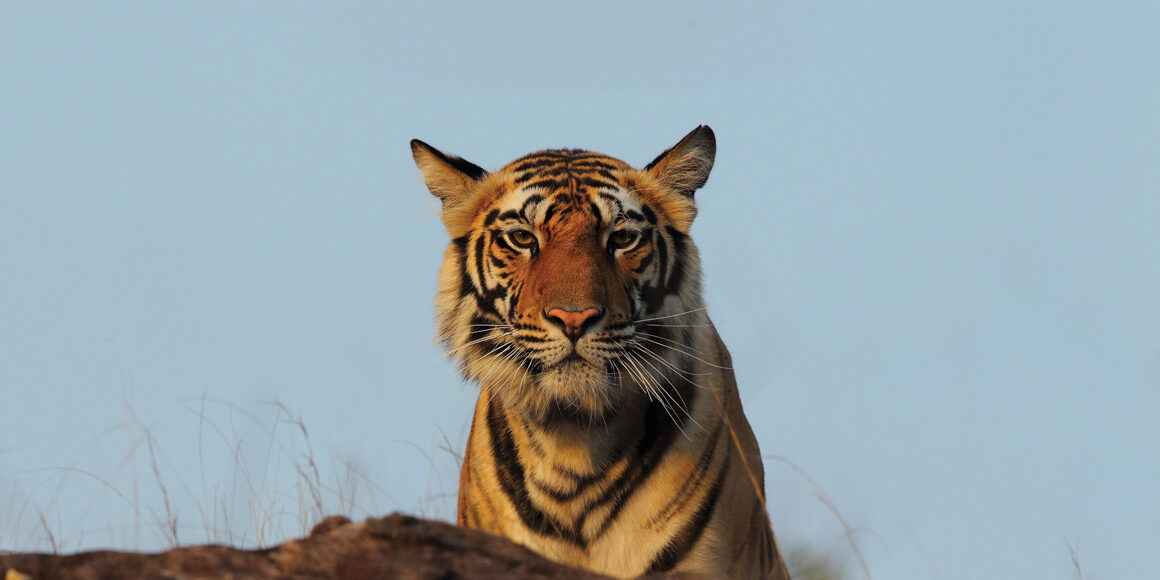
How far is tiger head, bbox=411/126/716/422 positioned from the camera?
13.4 feet

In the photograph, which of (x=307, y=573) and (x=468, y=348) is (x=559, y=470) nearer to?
(x=468, y=348)

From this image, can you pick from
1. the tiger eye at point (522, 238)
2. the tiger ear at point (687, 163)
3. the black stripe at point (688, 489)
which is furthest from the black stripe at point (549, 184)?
the black stripe at point (688, 489)

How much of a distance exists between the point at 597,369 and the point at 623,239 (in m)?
0.58

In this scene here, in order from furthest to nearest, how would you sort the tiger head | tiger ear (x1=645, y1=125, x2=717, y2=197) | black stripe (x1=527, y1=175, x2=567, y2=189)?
tiger ear (x1=645, y1=125, x2=717, y2=197) < black stripe (x1=527, y1=175, x2=567, y2=189) < the tiger head

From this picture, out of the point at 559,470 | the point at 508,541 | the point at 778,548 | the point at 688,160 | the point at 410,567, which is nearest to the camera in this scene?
the point at 410,567

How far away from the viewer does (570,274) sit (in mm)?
4086

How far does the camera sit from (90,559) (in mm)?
2184

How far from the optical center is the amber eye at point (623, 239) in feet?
14.4

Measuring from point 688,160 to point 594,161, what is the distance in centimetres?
39

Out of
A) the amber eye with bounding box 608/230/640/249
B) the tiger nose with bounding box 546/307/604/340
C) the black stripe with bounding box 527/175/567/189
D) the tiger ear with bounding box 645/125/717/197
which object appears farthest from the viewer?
the tiger ear with bounding box 645/125/717/197

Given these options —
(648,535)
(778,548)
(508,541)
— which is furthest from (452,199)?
(508,541)

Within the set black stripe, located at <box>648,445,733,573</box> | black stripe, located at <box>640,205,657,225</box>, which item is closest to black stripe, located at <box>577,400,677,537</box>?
black stripe, located at <box>648,445,733,573</box>

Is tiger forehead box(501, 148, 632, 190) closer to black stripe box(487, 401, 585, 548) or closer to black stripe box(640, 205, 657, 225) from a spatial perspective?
black stripe box(640, 205, 657, 225)

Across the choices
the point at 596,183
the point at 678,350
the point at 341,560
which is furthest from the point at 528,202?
the point at 341,560
